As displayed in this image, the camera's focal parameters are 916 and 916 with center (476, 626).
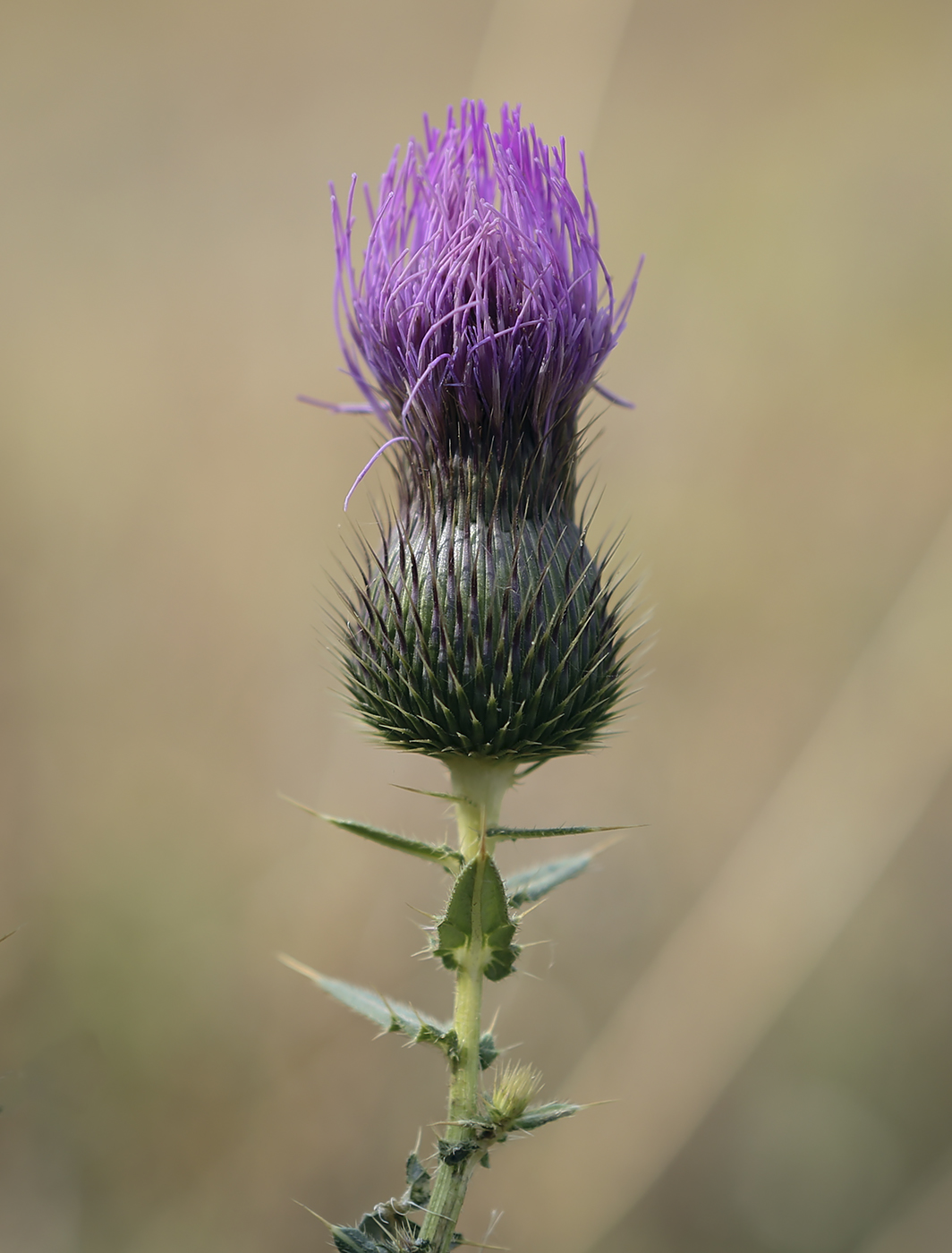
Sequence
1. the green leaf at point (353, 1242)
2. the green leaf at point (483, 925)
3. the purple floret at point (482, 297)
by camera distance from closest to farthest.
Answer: the green leaf at point (353, 1242) → the green leaf at point (483, 925) → the purple floret at point (482, 297)

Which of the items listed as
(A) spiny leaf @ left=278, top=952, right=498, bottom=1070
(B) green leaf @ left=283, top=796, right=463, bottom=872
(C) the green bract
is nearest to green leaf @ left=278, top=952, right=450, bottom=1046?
(A) spiny leaf @ left=278, top=952, right=498, bottom=1070

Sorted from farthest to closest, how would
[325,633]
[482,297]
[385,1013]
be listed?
[325,633], [482,297], [385,1013]

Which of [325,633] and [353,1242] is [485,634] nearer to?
[353,1242]

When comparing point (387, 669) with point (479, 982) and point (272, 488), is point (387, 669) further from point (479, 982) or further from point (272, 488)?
point (272, 488)

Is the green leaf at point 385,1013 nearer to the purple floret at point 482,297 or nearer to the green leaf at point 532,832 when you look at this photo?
the green leaf at point 532,832

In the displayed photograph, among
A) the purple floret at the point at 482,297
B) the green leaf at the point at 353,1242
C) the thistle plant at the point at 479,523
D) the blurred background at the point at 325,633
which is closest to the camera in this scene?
the green leaf at the point at 353,1242

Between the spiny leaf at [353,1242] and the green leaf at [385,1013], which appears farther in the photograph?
the green leaf at [385,1013]

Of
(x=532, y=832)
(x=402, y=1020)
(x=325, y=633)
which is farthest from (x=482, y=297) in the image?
(x=325, y=633)

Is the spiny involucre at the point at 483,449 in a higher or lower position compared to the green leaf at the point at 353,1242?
higher

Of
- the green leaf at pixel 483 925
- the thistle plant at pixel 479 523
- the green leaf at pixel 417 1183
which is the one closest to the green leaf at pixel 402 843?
the thistle plant at pixel 479 523
